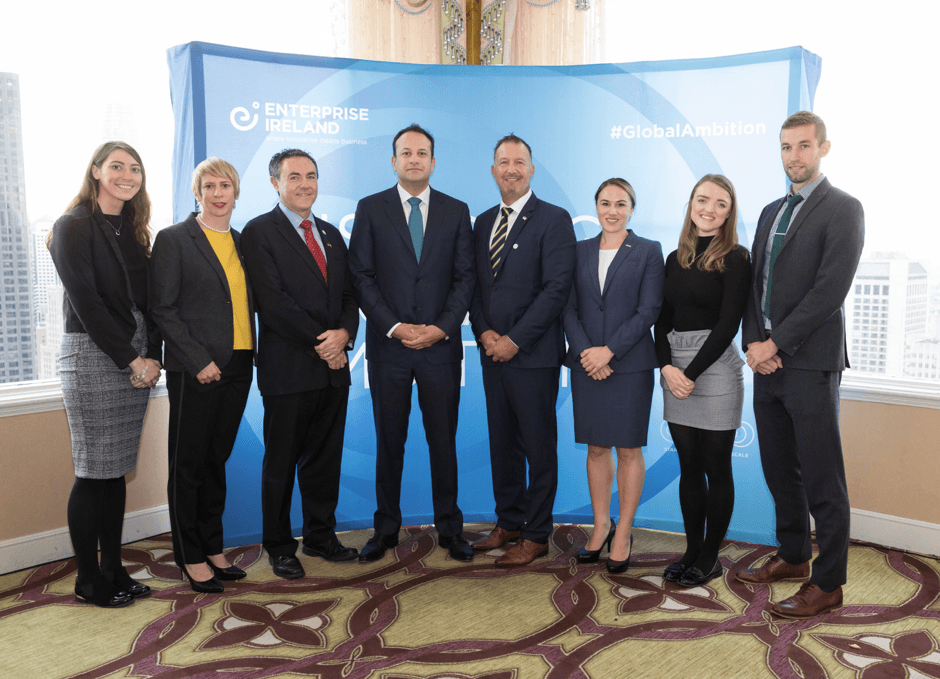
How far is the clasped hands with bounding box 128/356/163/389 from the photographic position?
2.52 metres

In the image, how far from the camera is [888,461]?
3266mm

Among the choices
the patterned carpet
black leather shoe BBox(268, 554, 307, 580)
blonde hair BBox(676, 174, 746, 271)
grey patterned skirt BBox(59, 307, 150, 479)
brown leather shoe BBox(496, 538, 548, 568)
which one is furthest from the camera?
brown leather shoe BBox(496, 538, 548, 568)

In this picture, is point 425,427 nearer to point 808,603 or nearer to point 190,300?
point 190,300

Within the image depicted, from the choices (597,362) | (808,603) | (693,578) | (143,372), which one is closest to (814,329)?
(597,362)

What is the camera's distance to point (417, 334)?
9.40ft

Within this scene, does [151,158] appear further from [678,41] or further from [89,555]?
[678,41]

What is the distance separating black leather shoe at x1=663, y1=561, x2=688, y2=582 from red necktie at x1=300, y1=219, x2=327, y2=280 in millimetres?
1979

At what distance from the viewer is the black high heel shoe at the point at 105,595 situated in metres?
2.59

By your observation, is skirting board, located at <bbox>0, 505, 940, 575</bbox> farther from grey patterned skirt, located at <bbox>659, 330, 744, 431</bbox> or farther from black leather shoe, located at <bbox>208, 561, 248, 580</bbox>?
grey patterned skirt, located at <bbox>659, 330, 744, 431</bbox>

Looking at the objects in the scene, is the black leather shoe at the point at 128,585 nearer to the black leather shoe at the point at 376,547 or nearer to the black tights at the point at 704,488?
the black leather shoe at the point at 376,547

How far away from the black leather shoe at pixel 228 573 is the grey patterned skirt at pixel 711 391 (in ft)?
6.59

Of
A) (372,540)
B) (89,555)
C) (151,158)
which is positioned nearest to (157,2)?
(151,158)

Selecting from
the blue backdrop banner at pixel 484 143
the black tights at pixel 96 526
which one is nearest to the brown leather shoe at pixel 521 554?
the blue backdrop banner at pixel 484 143

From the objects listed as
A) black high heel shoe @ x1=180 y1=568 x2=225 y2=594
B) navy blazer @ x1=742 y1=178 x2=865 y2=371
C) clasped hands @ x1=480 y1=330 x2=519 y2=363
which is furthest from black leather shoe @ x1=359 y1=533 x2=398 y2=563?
navy blazer @ x1=742 y1=178 x2=865 y2=371
